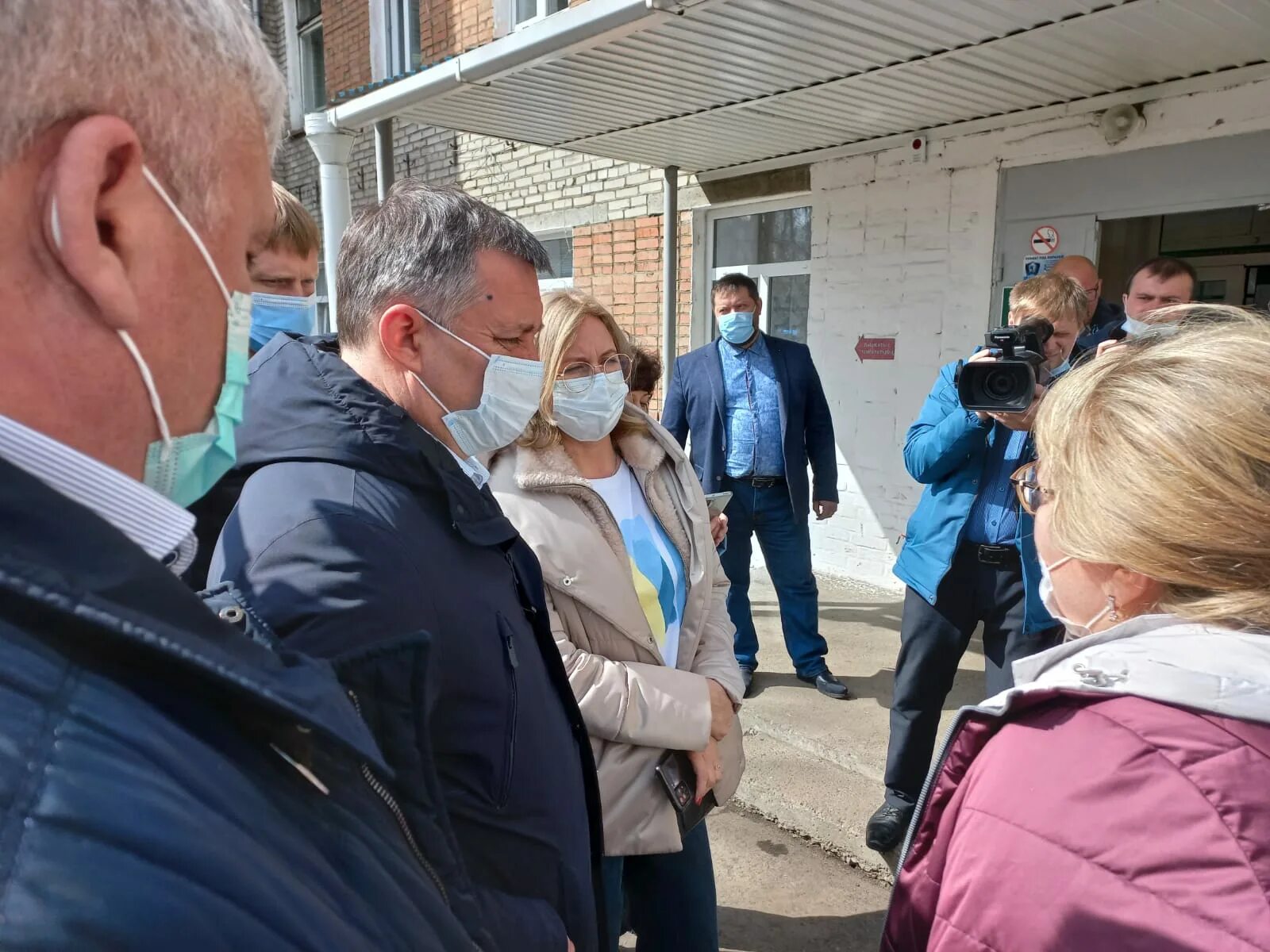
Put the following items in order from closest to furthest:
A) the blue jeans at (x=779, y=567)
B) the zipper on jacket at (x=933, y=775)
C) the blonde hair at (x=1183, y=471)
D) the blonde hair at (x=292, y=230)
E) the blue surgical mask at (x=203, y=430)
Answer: the blue surgical mask at (x=203, y=430) < the blonde hair at (x=1183, y=471) < the zipper on jacket at (x=933, y=775) < the blonde hair at (x=292, y=230) < the blue jeans at (x=779, y=567)

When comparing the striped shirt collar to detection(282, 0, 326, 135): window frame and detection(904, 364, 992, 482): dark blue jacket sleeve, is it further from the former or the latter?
detection(282, 0, 326, 135): window frame

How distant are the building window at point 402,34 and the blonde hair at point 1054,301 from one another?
6603 mm

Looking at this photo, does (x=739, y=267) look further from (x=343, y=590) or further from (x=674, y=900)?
(x=343, y=590)

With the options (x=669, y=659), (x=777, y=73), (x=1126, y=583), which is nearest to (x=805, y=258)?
(x=777, y=73)

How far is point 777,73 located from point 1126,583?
3251mm

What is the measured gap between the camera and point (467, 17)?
6.56m

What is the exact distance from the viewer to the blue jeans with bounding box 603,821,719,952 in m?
1.77

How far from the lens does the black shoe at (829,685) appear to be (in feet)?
12.8

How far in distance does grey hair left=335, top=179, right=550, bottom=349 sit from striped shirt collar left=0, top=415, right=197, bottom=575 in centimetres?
78

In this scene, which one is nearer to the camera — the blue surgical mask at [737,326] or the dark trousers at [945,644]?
the dark trousers at [945,644]

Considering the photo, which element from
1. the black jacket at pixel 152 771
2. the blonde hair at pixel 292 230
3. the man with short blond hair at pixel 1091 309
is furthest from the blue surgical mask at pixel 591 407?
the man with short blond hair at pixel 1091 309

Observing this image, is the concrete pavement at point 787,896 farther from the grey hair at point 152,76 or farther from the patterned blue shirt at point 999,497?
the grey hair at point 152,76

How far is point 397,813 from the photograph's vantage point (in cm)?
77

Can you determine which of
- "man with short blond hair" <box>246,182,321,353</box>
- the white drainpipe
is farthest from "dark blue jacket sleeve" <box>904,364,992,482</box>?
the white drainpipe
